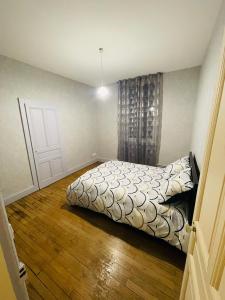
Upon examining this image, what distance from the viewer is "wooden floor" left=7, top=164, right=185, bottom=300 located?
4.01ft

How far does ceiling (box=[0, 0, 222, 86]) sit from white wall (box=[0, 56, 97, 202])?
29cm

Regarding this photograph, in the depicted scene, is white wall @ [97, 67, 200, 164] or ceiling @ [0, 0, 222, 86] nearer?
ceiling @ [0, 0, 222, 86]

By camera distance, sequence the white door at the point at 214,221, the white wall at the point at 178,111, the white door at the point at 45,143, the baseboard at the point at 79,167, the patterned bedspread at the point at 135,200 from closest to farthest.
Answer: the white door at the point at 214,221 < the patterned bedspread at the point at 135,200 < the white door at the point at 45,143 < the white wall at the point at 178,111 < the baseboard at the point at 79,167

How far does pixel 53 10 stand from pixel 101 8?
0.52 m

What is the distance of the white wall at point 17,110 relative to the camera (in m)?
2.32

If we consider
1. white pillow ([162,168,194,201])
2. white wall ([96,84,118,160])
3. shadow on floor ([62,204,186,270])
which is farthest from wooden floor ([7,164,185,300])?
white wall ([96,84,118,160])

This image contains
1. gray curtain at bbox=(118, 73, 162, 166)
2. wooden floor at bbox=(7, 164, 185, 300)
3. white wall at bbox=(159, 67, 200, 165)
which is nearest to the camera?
wooden floor at bbox=(7, 164, 185, 300)

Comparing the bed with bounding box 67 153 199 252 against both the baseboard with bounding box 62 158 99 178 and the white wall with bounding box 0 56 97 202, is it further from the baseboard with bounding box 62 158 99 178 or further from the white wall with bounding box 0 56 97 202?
the baseboard with bounding box 62 158 99 178

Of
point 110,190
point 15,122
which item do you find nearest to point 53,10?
point 15,122

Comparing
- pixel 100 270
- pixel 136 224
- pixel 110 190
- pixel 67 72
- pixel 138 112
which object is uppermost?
pixel 67 72

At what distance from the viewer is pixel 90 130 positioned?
4.31m

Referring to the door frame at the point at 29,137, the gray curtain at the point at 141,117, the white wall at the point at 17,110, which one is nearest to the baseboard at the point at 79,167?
the white wall at the point at 17,110

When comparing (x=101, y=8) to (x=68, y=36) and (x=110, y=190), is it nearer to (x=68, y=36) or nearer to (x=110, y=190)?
(x=68, y=36)

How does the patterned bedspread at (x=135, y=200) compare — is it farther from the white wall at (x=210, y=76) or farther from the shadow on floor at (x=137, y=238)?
the white wall at (x=210, y=76)
